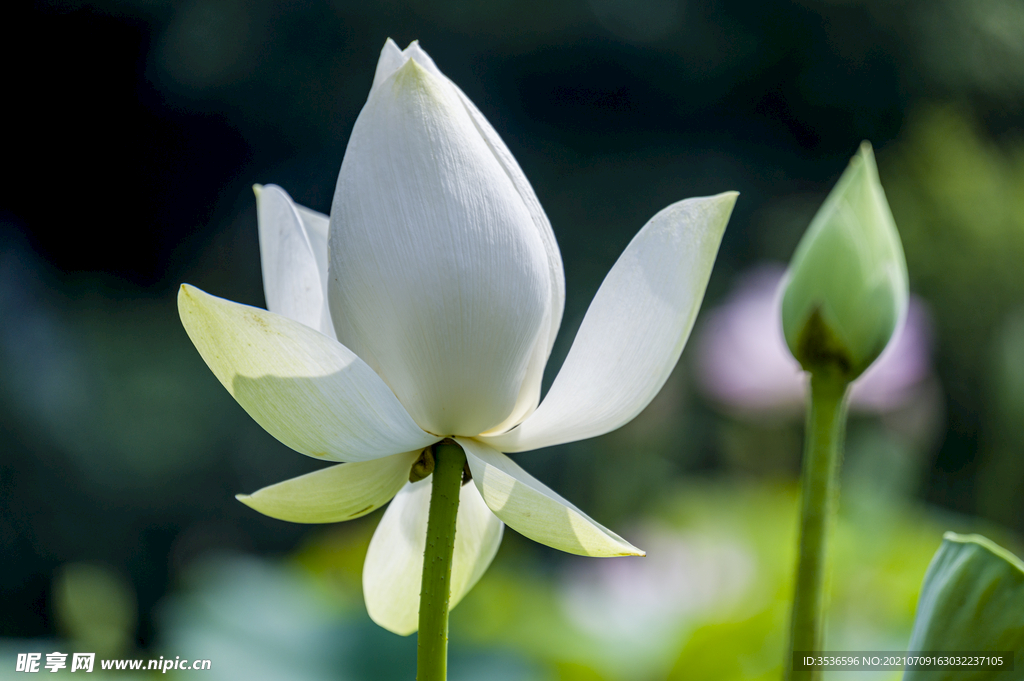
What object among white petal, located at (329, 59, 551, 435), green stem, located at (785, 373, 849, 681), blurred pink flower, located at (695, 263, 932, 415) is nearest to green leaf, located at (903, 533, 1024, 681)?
green stem, located at (785, 373, 849, 681)

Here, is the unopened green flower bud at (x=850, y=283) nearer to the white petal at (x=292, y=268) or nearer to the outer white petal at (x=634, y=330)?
the outer white petal at (x=634, y=330)

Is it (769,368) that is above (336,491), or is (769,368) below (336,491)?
above

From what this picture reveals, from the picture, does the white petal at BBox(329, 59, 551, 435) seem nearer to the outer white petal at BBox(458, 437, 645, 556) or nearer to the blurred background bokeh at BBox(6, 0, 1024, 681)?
the outer white petal at BBox(458, 437, 645, 556)

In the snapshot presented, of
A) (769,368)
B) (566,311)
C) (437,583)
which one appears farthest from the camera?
(566,311)

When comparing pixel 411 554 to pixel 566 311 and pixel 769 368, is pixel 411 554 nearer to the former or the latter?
pixel 769 368

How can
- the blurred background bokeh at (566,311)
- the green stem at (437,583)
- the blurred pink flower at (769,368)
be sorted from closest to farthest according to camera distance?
the green stem at (437,583) < the blurred background bokeh at (566,311) < the blurred pink flower at (769,368)

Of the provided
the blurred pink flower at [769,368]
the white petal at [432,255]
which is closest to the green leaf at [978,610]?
the white petal at [432,255]

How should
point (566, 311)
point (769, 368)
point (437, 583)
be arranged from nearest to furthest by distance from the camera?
point (437, 583) < point (769, 368) < point (566, 311)

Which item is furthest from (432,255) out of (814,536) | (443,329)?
(814,536)
